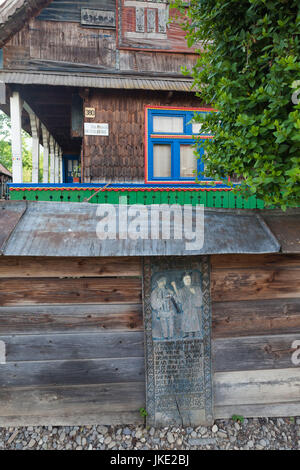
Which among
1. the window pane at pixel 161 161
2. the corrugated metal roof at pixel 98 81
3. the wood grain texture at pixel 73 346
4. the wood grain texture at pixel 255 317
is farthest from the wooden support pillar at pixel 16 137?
the wood grain texture at pixel 255 317

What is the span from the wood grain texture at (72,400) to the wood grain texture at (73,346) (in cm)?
35

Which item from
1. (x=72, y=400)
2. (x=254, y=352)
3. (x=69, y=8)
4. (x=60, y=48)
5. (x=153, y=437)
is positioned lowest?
(x=153, y=437)

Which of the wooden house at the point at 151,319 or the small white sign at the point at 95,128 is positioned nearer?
the wooden house at the point at 151,319

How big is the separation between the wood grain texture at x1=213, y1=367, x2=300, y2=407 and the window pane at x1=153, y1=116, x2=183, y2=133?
7.23m

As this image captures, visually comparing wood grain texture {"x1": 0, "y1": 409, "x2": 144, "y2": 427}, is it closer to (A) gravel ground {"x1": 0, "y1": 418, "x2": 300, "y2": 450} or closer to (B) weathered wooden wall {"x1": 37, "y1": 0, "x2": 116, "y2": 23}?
(A) gravel ground {"x1": 0, "y1": 418, "x2": 300, "y2": 450}

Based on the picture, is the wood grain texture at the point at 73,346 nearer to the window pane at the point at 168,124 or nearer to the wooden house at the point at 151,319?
the wooden house at the point at 151,319

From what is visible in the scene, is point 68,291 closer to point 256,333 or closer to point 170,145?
point 256,333

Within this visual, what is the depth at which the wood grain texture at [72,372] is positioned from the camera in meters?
2.67

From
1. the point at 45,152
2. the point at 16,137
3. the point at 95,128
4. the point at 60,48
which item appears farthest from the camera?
the point at 45,152

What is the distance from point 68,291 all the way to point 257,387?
7.87 feet

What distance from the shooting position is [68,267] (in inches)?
103

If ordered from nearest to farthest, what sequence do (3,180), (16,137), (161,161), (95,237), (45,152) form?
(95,237) → (16,137) → (161,161) → (45,152) → (3,180)

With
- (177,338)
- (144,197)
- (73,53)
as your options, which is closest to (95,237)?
(177,338)
